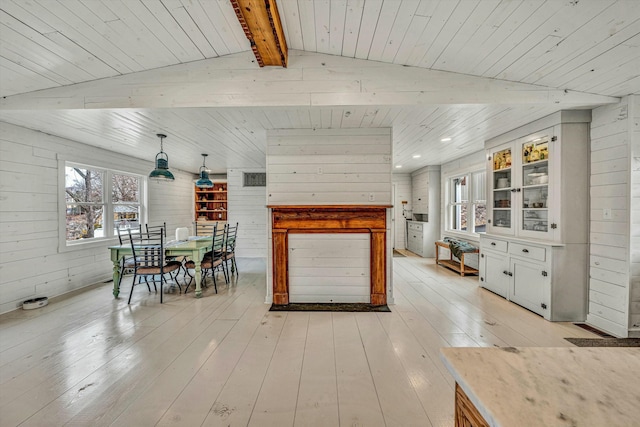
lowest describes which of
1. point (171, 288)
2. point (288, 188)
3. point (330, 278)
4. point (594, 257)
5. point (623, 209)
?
point (171, 288)

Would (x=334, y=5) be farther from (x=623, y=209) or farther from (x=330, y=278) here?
(x=623, y=209)

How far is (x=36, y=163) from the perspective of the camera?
12.0 feet

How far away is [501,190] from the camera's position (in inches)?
153

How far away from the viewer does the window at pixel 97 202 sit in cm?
428

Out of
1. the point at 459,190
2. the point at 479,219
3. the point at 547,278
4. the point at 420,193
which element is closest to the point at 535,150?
the point at 547,278

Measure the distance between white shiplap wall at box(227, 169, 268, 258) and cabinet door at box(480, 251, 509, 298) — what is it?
4938 mm

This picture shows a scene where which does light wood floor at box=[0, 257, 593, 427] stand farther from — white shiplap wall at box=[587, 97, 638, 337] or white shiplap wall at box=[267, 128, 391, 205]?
white shiplap wall at box=[267, 128, 391, 205]

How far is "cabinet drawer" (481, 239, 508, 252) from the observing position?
3.72 metres

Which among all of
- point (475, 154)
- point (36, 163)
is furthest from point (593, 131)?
point (36, 163)

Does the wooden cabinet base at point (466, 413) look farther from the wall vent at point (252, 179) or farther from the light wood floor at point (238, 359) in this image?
the wall vent at point (252, 179)

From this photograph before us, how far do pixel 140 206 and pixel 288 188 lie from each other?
13.2 feet

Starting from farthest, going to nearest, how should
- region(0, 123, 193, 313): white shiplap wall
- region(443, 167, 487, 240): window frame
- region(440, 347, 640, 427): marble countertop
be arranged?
region(443, 167, 487, 240): window frame → region(0, 123, 193, 313): white shiplap wall → region(440, 347, 640, 427): marble countertop

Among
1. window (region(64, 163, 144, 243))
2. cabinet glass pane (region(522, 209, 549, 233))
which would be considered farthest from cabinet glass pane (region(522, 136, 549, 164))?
window (region(64, 163, 144, 243))

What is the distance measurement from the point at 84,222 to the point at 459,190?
294 inches
